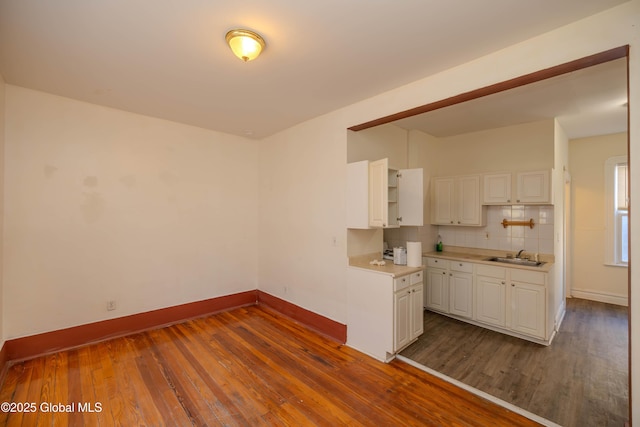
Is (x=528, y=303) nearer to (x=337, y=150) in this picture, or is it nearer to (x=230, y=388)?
(x=337, y=150)

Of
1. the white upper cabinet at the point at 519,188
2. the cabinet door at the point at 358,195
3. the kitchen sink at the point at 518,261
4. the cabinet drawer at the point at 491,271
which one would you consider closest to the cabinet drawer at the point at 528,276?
the cabinet drawer at the point at 491,271

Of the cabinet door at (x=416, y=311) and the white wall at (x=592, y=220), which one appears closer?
the cabinet door at (x=416, y=311)

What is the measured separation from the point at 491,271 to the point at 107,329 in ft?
16.2

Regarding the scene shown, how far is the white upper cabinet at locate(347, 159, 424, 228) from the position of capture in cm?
305

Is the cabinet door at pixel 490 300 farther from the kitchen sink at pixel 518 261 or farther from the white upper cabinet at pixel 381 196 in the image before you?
the white upper cabinet at pixel 381 196

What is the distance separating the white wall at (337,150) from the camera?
1683mm

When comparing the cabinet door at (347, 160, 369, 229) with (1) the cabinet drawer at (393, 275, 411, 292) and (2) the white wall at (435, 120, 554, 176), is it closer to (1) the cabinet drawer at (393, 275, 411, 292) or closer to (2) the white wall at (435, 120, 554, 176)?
(1) the cabinet drawer at (393, 275, 411, 292)

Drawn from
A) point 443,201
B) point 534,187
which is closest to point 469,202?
point 443,201

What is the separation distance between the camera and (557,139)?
3.84m

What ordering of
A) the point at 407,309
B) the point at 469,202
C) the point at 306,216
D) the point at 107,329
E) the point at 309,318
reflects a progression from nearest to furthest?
the point at 407,309, the point at 107,329, the point at 309,318, the point at 306,216, the point at 469,202

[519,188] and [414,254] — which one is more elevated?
[519,188]

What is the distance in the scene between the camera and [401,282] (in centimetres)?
297

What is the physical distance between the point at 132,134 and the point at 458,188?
4758 millimetres

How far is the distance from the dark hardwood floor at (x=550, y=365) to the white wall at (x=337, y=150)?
32.4 inches
